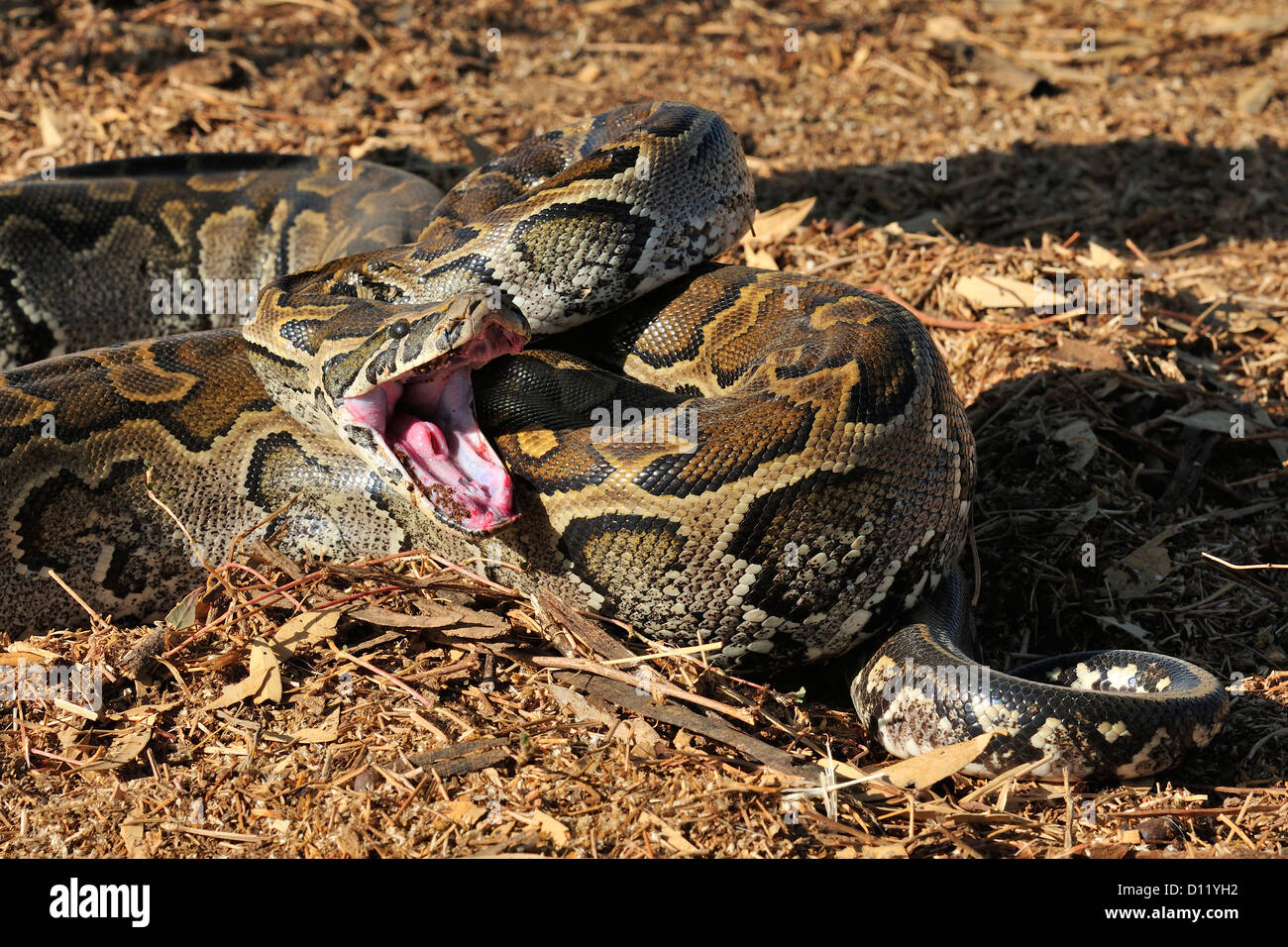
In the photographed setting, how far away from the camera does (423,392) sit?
5.27 m

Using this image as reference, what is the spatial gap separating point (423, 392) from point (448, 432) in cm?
22

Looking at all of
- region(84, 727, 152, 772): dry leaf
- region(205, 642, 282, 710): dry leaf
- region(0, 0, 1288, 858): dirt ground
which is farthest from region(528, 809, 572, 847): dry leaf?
region(84, 727, 152, 772): dry leaf

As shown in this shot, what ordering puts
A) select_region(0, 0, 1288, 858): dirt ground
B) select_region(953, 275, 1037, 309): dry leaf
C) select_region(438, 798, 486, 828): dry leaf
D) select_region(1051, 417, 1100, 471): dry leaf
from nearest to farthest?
1. select_region(438, 798, 486, 828): dry leaf
2. select_region(0, 0, 1288, 858): dirt ground
3. select_region(1051, 417, 1100, 471): dry leaf
4. select_region(953, 275, 1037, 309): dry leaf

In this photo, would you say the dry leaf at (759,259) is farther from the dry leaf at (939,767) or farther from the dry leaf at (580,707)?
the dry leaf at (939,767)

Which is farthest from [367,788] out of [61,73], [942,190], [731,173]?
[61,73]

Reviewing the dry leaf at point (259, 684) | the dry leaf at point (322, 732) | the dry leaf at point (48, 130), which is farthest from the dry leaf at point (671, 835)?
the dry leaf at point (48, 130)

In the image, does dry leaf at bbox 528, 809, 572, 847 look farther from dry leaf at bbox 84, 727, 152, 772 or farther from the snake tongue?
dry leaf at bbox 84, 727, 152, 772

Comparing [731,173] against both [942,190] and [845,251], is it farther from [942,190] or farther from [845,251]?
[942,190]

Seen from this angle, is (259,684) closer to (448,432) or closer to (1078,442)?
(448,432)

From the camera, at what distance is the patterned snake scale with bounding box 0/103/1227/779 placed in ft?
15.4

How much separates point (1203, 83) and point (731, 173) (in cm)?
761

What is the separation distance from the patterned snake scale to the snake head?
2 centimetres

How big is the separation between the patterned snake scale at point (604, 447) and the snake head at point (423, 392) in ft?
0.05

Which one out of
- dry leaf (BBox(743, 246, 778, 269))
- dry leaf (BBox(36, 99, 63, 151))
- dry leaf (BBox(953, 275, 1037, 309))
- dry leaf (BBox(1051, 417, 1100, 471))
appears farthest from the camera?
dry leaf (BBox(36, 99, 63, 151))
